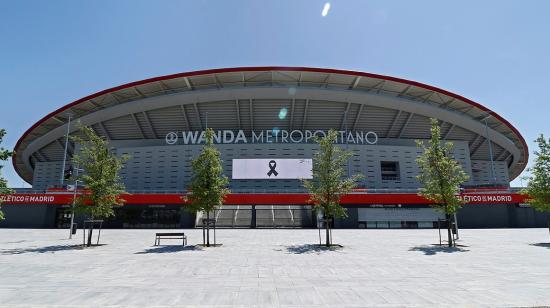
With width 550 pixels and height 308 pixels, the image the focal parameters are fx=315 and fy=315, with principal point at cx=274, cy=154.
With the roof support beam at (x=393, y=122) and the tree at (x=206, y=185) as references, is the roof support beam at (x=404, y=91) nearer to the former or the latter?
the roof support beam at (x=393, y=122)

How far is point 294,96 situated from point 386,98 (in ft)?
37.9

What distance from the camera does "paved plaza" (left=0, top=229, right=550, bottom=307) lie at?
21.6ft

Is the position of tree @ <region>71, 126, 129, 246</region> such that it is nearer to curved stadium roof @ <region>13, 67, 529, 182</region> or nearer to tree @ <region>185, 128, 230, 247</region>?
tree @ <region>185, 128, 230, 247</region>

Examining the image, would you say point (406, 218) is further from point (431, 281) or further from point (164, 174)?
point (164, 174)

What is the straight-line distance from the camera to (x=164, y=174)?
42.2 metres

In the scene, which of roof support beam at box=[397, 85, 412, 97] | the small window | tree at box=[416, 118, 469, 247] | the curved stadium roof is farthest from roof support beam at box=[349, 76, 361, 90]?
tree at box=[416, 118, 469, 247]

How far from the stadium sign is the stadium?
145 millimetres

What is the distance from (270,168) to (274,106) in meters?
8.01

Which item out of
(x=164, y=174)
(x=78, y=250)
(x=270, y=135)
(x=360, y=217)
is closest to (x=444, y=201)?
(x=360, y=217)

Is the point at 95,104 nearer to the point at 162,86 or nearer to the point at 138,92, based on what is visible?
the point at 138,92

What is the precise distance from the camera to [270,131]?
42.8 meters

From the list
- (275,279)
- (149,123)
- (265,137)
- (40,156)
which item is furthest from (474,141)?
(40,156)

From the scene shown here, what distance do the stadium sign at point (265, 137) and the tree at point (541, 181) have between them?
2235 cm

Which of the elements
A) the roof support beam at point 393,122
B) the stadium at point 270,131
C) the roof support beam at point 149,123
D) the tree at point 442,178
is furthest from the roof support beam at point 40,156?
the tree at point 442,178
